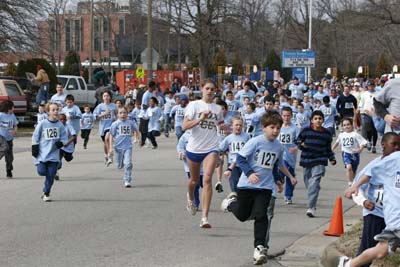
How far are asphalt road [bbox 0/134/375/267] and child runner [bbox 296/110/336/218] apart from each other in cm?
37

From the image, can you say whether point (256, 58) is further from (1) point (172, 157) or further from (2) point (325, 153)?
(2) point (325, 153)

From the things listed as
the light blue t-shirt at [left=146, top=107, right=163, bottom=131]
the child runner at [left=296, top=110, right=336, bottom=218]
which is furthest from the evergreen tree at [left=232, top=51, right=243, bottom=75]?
the child runner at [left=296, top=110, right=336, bottom=218]

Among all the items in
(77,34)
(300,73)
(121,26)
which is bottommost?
(300,73)

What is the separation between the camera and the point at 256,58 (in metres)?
78.4

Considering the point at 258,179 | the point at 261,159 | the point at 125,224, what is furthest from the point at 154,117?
the point at 258,179

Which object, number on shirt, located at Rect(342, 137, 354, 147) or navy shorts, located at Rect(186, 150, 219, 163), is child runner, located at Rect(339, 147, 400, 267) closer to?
navy shorts, located at Rect(186, 150, 219, 163)

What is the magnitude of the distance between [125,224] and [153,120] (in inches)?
536

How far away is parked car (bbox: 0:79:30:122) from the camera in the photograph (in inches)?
1170

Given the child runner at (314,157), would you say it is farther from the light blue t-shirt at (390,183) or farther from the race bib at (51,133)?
the light blue t-shirt at (390,183)

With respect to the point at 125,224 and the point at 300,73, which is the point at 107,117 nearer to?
the point at 125,224

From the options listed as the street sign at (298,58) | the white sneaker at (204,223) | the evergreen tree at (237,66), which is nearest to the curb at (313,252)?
the white sneaker at (204,223)

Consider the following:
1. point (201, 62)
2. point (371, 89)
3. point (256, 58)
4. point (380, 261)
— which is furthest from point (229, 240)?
point (256, 58)

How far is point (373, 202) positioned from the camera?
697 cm

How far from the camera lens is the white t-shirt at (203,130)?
10.5m
